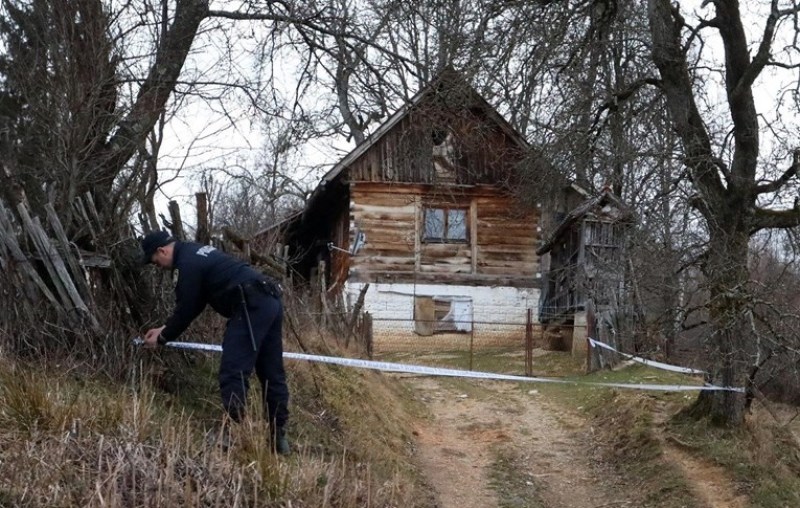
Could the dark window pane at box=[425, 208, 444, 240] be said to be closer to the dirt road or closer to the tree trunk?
the dirt road

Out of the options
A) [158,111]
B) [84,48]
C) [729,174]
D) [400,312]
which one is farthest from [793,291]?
[400,312]

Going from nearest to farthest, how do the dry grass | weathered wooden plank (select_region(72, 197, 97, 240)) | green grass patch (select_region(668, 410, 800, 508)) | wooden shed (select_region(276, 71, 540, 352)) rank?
the dry grass → weathered wooden plank (select_region(72, 197, 97, 240)) → green grass patch (select_region(668, 410, 800, 508)) → wooden shed (select_region(276, 71, 540, 352))

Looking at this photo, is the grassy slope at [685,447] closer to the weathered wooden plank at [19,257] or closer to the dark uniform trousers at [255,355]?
the dark uniform trousers at [255,355]

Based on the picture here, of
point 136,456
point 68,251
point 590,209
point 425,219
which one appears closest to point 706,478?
point 136,456

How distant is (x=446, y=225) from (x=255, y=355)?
16.4 meters

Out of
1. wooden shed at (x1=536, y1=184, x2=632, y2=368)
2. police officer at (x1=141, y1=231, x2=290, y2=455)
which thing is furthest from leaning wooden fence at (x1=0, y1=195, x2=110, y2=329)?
wooden shed at (x1=536, y1=184, x2=632, y2=368)

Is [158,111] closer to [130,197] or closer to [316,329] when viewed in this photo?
[130,197]

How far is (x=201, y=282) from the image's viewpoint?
5.22m

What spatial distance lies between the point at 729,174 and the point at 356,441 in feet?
14.5

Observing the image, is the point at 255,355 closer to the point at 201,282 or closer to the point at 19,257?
the point at 201,282

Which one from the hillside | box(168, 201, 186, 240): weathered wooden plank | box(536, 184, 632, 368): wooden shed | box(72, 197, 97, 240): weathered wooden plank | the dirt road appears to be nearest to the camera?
the hillside

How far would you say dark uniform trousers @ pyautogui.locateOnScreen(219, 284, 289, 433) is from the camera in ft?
16.9

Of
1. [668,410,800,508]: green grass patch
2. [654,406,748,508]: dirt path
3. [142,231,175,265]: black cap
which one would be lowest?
[654,406,748,508]: dirt path

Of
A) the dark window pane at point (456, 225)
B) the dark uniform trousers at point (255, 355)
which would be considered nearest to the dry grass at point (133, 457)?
the dark uniform trousers at point (255, 355)
